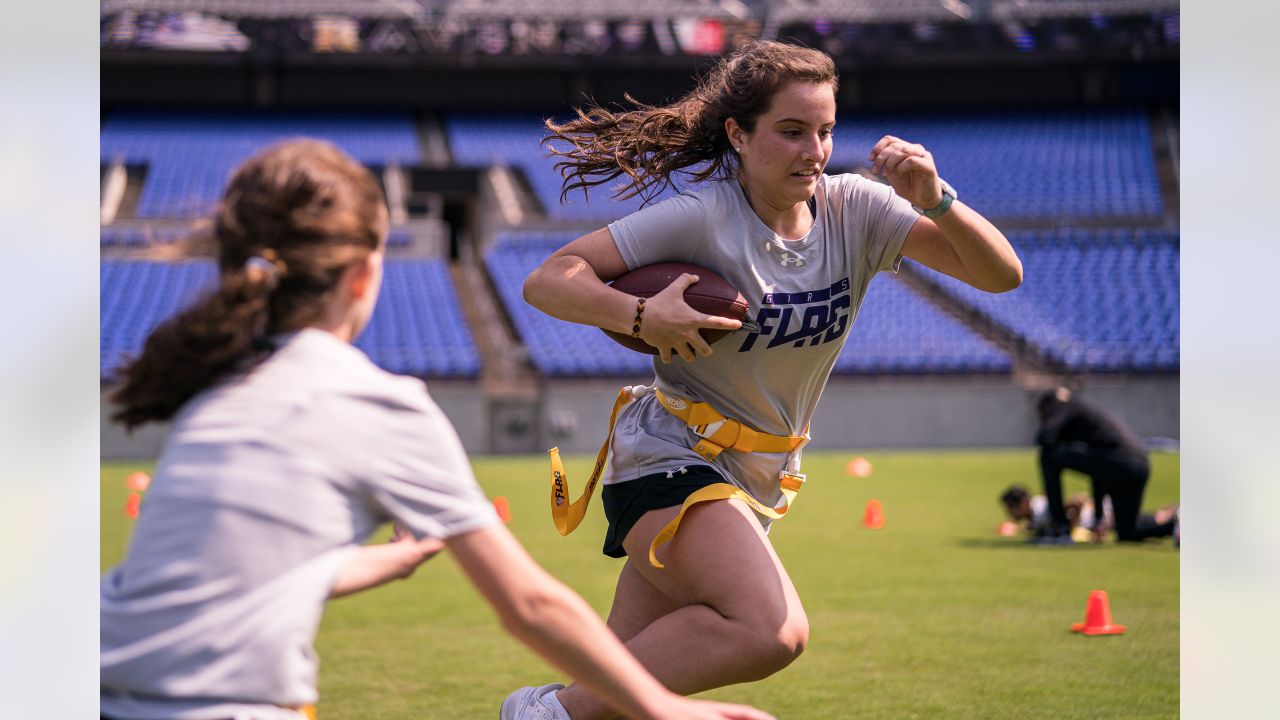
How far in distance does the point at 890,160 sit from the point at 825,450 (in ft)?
55.1

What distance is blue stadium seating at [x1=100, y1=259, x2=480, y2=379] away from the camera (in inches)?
768

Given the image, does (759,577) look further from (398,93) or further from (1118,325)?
(398,93)

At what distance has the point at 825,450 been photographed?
763 inches

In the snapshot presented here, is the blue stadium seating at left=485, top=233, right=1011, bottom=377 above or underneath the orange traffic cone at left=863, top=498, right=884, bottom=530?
underneath

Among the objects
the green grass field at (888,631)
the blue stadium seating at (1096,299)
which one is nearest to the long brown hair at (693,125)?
the green grass field at (888,631)

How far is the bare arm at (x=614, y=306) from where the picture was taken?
2.85 meters

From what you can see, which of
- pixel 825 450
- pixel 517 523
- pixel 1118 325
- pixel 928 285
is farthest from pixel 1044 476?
pixel 928 285

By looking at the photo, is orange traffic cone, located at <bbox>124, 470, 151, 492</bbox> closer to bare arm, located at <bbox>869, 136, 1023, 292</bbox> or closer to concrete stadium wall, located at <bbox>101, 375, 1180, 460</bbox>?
concrete stadium wall, located at <bbox>101, 375, 1180, 460</bbox>

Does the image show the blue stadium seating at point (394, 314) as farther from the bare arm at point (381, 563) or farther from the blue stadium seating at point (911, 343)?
the bare arm at point (381, 563)

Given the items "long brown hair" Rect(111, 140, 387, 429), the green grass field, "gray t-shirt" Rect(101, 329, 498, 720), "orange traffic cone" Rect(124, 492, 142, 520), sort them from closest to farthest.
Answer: "gray t-shirt" Rect(101, 329, 498, 720) < "long brown hair" Rect(111, 140, 387, 429) < the green grass field < "orange traffic cone" Rect(124, 492, 142, 520)

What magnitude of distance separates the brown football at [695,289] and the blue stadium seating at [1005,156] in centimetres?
2009

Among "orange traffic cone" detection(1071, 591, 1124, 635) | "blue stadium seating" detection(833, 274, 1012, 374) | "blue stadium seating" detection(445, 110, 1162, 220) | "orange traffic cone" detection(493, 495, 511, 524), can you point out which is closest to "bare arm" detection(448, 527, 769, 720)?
"orange traffic cone" detection(1071, 591, 1124, 635)

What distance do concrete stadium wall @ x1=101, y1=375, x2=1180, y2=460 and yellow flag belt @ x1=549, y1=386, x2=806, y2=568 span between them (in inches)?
605

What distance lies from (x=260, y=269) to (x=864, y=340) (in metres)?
19.8
